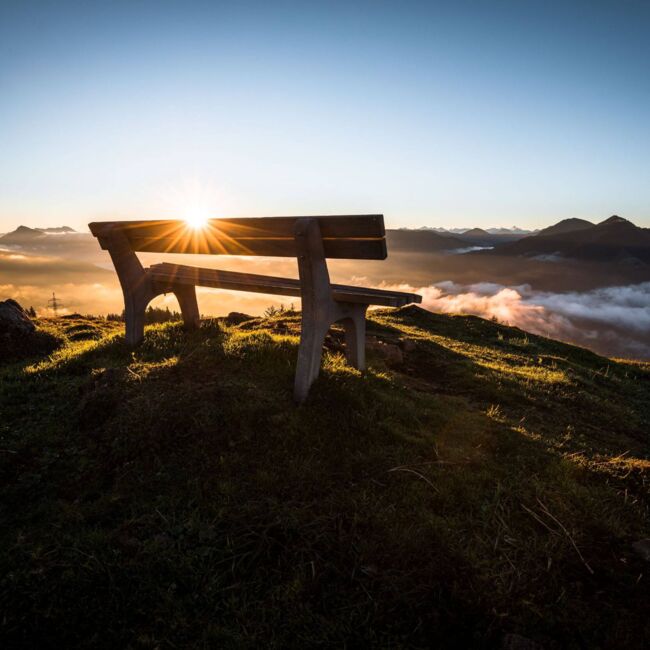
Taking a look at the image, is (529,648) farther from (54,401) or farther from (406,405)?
(54,401)

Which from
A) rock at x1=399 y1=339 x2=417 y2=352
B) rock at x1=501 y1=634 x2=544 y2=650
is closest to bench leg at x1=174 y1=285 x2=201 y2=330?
rock at x1=399 y1=339 x2=417 y2=352

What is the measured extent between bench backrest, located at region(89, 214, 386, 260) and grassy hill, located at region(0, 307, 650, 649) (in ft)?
4.45

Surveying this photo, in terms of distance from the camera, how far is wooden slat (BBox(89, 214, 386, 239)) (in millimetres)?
3582

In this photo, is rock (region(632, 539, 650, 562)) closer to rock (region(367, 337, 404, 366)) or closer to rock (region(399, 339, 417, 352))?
rock (region(367, 337, 404, 366))

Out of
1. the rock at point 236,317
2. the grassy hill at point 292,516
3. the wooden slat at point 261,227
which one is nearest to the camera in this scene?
the grassy hill at point 292,516

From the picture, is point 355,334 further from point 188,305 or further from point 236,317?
point 236,317

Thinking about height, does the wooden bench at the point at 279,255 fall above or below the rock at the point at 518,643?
above

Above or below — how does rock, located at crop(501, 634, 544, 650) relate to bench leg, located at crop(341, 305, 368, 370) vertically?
below

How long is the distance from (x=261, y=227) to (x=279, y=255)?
0.34 m

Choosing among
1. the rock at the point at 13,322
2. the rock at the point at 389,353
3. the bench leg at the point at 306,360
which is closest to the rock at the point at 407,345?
the rock at the point at 389,353

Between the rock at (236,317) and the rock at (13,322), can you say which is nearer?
the rock at (13,322)

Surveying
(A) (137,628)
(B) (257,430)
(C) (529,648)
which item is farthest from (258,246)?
(C) (529,648)

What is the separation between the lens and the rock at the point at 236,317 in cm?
957

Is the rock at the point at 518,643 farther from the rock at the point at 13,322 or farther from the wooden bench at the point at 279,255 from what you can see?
the rock at the point at 13,322
